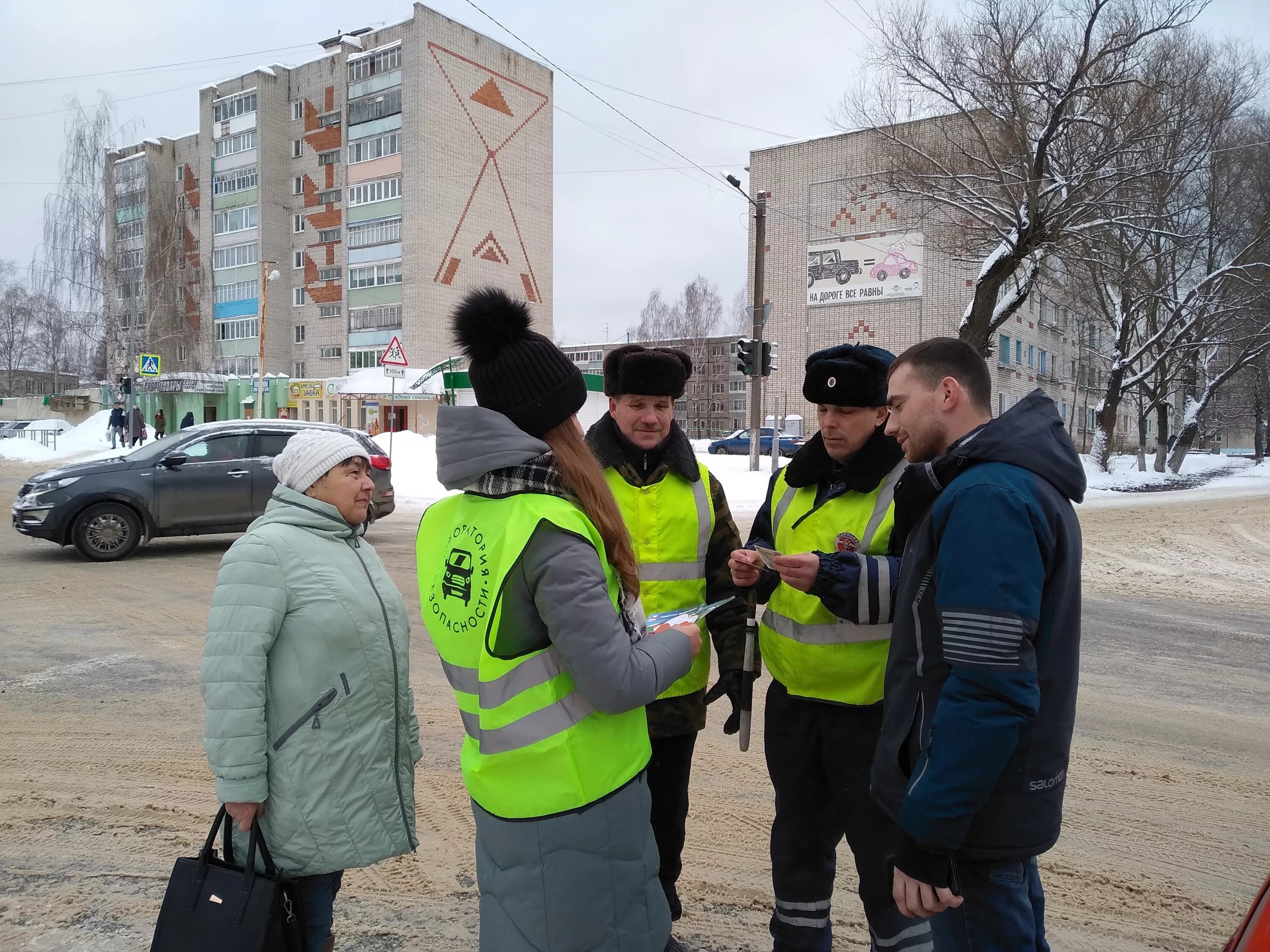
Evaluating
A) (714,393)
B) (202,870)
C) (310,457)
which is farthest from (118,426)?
(714,393)

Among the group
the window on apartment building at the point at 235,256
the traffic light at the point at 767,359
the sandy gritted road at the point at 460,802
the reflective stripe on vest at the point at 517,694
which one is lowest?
→ the sandy gritted road at the point at 460,802

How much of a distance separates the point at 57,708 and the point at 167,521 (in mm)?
5843

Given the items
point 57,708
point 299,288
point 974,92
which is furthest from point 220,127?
point 57,708

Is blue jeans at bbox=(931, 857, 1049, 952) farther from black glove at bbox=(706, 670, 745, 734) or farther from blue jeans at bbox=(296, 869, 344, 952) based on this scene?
blue jeans at bbox=(296, 869, 344, 952)

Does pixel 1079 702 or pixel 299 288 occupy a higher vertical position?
pixel 299 288

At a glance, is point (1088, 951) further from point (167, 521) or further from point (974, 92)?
point (974, 92)

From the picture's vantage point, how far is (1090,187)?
62.2 feet

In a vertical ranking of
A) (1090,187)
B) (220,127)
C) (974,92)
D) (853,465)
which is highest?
(220,127)

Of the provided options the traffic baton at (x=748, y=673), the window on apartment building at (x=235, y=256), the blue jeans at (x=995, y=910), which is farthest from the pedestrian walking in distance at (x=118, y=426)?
the blue jeans at (x=995, y=910)

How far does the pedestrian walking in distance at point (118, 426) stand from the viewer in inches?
1334

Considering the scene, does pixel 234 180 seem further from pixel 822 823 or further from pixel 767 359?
pixel 822 823

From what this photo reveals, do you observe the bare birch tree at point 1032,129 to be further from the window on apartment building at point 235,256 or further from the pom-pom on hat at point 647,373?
the window on apartment building at point 235,256

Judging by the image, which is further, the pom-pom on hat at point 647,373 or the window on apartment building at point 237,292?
the window on apartment building at point 237,292

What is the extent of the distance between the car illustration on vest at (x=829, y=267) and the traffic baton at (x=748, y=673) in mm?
43926
